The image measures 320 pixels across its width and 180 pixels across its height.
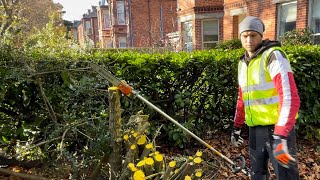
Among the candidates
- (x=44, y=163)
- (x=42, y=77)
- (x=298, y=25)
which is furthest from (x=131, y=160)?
(x=298, y=25)

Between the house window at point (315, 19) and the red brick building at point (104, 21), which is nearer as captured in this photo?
the house window at point (315, 19)

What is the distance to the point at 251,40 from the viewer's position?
2.55m

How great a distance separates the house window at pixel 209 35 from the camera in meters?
16.0

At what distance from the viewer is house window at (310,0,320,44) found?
9.80m

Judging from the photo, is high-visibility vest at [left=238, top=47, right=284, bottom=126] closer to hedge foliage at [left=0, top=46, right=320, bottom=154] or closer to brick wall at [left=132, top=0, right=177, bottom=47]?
hedge foliage at [left=0, top=46, right=320, bottom=154]

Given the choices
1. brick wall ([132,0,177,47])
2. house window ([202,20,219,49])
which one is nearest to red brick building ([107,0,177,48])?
brick wall ([132,0,177,47])

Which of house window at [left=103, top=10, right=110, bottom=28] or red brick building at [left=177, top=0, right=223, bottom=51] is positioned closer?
red brick building at [left=177, top=0, right=223, bottom=51]

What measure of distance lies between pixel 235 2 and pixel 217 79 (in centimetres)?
1053

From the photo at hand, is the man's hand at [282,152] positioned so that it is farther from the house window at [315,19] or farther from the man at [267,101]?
the house window at [315,19]

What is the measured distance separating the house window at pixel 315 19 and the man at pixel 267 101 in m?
8.54

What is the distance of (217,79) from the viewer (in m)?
4.15

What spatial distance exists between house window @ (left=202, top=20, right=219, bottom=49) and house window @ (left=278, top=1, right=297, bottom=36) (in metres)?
5.07

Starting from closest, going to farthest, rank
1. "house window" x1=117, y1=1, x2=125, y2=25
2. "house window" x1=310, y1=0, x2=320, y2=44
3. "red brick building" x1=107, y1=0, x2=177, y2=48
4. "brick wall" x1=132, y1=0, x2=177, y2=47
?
"house window" x1=310, y1=0, x2=320, y2=44, "red brick building" x1=107, y1=0, x2=177, y2=48, "brick wall" x1=132, y1=0, x2=177, y2=47, "house window" x1=117, y1=1, x2=125, y2=25

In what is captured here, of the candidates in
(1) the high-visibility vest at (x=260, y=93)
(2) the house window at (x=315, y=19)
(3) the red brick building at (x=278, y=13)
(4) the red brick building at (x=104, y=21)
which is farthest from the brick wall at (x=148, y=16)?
(1) the high-visibility vest at (x=260, y=93)
